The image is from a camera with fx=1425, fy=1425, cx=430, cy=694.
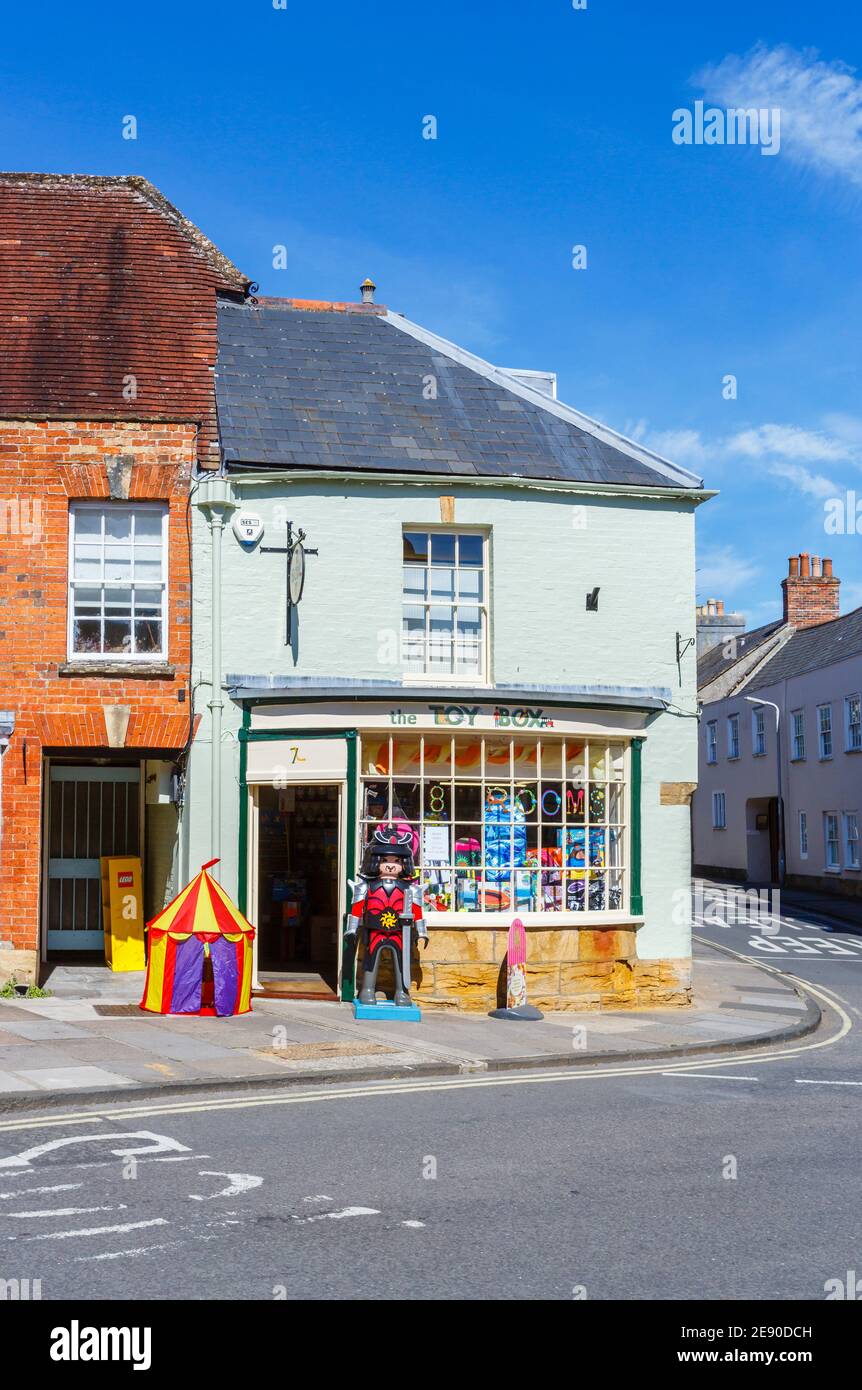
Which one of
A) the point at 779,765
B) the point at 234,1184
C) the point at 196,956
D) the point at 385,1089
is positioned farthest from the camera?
the point at 779,765

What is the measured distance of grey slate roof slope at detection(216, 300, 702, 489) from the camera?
1695 cm

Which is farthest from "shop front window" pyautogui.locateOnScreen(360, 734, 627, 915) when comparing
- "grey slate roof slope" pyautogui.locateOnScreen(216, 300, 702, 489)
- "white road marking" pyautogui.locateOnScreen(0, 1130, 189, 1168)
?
"white road marking" pyautogui.locateOnScreen(0, 1130, 189, 1168)

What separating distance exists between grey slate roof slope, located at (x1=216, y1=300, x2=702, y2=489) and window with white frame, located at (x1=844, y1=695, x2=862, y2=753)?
24.5m

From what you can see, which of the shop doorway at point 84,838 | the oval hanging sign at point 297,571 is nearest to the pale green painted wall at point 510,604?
the oval hanging sign at point 297,571

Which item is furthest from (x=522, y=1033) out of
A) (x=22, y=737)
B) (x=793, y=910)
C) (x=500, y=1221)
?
(x=793, y=910)

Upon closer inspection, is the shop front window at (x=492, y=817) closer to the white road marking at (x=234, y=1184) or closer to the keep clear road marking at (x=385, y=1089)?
the keep clear road marking at (x=385, y=1089)

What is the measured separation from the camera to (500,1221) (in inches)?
272

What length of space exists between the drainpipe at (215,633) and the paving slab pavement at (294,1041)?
2183 mm

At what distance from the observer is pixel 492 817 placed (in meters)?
16.5

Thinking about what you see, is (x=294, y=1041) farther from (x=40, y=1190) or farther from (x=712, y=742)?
(x=712, y=742)

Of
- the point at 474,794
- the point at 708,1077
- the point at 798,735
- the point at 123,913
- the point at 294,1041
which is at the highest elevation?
the point at 798,735

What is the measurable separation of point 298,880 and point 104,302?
774 cm

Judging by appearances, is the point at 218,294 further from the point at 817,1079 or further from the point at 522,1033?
the point at 817,1079

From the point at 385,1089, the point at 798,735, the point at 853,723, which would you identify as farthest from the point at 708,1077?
the point at 798,735
